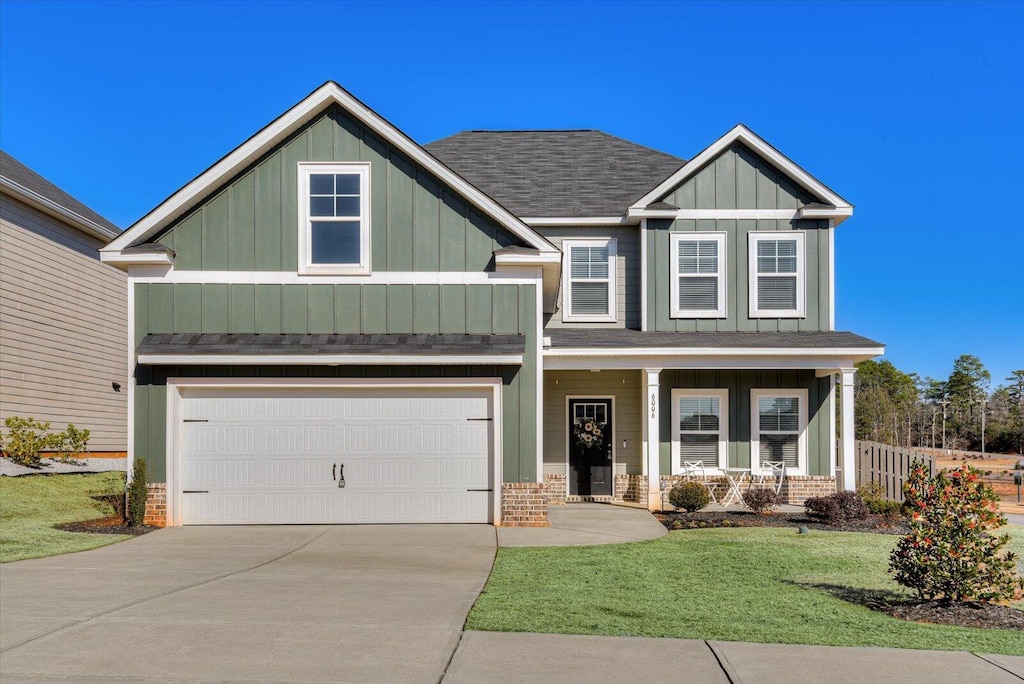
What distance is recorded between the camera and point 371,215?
13.2 metres

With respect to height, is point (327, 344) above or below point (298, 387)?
above

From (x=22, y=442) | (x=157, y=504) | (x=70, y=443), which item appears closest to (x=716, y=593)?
(x=157, y=504)

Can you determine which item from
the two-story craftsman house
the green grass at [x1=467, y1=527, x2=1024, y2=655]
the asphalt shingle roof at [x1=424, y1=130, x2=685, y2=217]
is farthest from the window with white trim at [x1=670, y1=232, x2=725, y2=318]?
the green grass at [x1=467, y1=527, x2=1024, y2=655]

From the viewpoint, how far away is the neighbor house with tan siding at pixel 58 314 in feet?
59.5

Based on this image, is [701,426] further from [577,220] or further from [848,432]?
[577,220]

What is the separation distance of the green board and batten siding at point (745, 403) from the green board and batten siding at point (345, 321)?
4.84 meters

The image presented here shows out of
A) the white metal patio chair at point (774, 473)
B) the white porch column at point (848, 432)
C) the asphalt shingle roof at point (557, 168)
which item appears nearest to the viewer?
the white porch column at point (848, 432)

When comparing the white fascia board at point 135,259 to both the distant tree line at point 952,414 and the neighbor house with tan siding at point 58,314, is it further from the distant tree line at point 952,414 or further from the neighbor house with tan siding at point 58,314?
the distant tree line at point 952,414

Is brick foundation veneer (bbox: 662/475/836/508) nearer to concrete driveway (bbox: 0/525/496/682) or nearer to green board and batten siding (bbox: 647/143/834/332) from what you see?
green board and batten siding (bbox: 647/143/834/332)

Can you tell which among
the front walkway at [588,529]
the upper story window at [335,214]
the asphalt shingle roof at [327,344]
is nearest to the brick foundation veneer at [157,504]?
the asphalt shingle roof at [327,344]

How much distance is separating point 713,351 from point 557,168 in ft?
21.1

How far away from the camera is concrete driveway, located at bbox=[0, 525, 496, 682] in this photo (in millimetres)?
5574

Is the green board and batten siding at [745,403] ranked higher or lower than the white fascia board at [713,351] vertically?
lower

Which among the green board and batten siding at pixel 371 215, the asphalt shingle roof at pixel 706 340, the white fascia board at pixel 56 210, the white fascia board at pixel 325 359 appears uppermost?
the white fascia board at pixel 56 210
